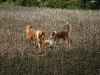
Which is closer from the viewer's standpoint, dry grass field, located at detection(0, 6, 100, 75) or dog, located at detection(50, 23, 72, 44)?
dry grass field, located at detection(0, 6, 100, 75)

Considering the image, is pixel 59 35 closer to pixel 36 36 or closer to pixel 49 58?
pixel 36 36

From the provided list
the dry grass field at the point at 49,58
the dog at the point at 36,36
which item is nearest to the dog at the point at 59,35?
the dry grass field at the point at 49,58

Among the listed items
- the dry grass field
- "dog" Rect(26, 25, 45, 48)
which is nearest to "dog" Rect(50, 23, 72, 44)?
the dry grass field

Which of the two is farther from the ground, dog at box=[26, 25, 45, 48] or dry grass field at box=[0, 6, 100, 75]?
dog at box=[26, 25, 45, 48]

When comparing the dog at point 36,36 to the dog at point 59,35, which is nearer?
the dog at point 36,36

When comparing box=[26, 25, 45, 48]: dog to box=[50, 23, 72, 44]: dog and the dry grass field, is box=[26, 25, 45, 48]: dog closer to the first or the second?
the dry grass field

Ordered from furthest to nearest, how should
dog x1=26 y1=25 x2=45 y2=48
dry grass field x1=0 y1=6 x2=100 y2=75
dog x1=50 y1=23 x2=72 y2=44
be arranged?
dog x1=50 y1=23 x2=72 y2=44 → dog x1=26 y1=25 x2=45 y2=48 → dry grass field x1=0 y1=6 x2=100 y2=75

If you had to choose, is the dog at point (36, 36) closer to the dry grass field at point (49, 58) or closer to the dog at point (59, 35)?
the dry grass field at point (49, 58)

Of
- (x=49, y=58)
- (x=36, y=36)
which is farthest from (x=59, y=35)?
(x=49, y=58)

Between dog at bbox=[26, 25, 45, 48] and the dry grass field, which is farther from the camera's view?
dog at bbox=[26, 25, 45, 48]

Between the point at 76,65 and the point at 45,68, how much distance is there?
801 mm

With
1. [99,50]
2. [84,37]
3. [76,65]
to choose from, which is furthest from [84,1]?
[76,65]

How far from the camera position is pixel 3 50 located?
7469 millimetres

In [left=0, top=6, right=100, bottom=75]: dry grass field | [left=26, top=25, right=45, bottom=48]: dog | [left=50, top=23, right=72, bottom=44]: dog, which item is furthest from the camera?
[left=50, top=23, right=72, bottom=44]: dog
